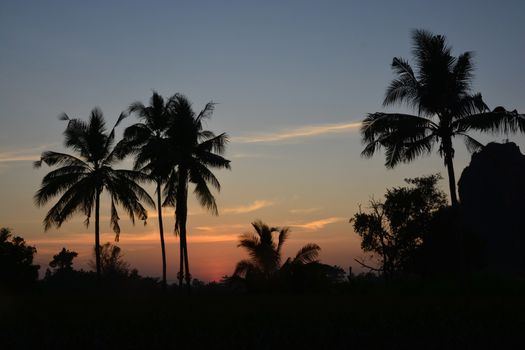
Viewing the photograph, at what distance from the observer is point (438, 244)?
4084 cm

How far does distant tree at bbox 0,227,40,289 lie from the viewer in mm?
35284

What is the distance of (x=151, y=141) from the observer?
30094 mm

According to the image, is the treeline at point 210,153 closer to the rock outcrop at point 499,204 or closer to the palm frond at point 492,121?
the palm frond at point 492,121

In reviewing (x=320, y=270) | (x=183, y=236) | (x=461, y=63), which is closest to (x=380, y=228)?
(x=320, y=270)

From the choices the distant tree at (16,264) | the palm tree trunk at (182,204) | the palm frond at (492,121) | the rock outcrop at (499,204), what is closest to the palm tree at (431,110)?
the palm frond at (492,121)

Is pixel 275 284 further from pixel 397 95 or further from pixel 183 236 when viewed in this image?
pixel 397 95

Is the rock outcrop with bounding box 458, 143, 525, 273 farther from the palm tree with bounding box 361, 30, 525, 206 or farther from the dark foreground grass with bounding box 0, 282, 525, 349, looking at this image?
the dark foreground grass with bounding box 0, 282, 525, 349

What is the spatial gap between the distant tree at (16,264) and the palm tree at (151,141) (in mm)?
9497

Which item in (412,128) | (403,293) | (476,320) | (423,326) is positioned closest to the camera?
(423,326)

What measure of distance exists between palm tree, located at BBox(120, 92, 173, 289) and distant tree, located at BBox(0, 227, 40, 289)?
9.50 m

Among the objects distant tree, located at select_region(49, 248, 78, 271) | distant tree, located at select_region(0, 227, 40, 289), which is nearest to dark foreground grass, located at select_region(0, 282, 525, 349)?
distant tree, located at select_region(0, 227, 40, 289)

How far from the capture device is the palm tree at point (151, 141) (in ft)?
99.4

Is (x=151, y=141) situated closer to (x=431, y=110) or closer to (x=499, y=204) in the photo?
(x=431, y=110)

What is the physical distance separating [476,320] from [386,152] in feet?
54.0
